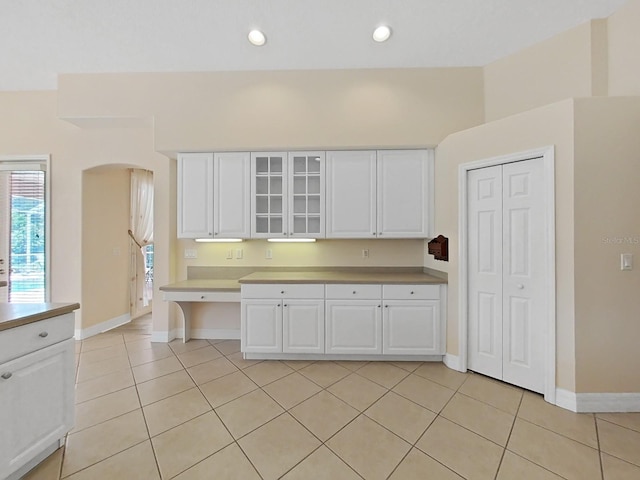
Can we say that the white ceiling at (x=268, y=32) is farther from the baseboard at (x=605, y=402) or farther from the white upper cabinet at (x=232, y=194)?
the baseboard at (x=605, y=402)

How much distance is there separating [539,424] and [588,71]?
9.86 ft

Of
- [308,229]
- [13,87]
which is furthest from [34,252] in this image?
[308,229]

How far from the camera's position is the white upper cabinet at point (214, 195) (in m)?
3.30

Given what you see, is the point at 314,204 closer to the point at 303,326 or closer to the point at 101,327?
the point at 303,326

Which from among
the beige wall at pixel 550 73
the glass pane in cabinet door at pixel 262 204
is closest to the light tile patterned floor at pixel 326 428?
the glass pane in cabinet door at pixel 262 204

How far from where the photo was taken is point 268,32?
2738mm

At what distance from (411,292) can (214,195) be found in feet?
8.19

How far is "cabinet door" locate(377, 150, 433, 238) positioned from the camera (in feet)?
10.4

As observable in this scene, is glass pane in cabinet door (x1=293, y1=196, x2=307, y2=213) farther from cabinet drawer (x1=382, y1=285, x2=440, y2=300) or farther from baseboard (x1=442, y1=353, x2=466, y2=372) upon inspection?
baseboard (x1=442, y1=353, x2=466, y2=372)

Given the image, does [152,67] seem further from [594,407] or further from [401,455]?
[594,407]

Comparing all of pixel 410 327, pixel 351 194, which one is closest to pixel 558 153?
pixel 351 194

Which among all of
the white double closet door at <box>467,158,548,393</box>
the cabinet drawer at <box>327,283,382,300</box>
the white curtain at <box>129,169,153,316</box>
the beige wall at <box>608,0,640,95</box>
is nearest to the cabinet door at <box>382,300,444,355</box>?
the cabinet drawer at <box>327,283,382,300</box>

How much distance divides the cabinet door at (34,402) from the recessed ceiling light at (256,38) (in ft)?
9.71

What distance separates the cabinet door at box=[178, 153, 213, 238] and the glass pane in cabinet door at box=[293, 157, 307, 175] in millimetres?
999
